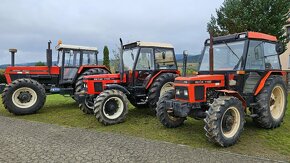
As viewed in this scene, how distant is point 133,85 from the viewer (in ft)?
32.6

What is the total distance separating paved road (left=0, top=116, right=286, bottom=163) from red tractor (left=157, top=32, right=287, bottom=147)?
779 mm

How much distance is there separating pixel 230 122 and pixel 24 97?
7.40m

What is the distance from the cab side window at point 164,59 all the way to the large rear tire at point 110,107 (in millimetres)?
2118

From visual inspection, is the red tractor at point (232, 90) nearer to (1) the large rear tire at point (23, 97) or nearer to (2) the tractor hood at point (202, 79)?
(2) the tractor hood at point (202, 79)

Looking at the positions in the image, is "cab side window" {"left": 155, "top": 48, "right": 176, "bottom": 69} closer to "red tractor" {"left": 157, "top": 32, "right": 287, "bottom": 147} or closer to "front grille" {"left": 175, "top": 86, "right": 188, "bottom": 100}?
"red tractor" {"left": 157, "top": 32, "right": 287, "bottom": 147}

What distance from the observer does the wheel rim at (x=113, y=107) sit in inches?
336

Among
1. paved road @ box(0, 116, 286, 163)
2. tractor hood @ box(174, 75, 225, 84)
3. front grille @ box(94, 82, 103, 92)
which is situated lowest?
paved road @ box(0, 116, 286, 163)

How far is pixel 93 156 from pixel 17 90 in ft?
20.7

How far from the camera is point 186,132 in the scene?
7320mm

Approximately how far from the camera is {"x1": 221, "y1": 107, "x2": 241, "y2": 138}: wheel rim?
245 inches

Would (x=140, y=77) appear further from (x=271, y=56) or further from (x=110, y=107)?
(x=271, y=56)

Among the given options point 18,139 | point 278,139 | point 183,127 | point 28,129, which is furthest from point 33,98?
point 278,139

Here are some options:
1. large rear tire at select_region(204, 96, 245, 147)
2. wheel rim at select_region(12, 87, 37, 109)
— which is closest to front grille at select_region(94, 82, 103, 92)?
wheel rim at select_region(12, 87, 37, 109)

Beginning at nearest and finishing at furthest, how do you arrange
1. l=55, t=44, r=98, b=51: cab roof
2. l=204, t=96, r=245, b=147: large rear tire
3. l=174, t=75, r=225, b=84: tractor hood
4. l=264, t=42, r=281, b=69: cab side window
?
l=204, t=96, r=245, b=147: large rear tire
l=174, t=75, r=225, b=84: tractor hood
l=264, t=42, r=281, b=69: cab side window
l=55, t=44, r=98, b=51: cab roof
